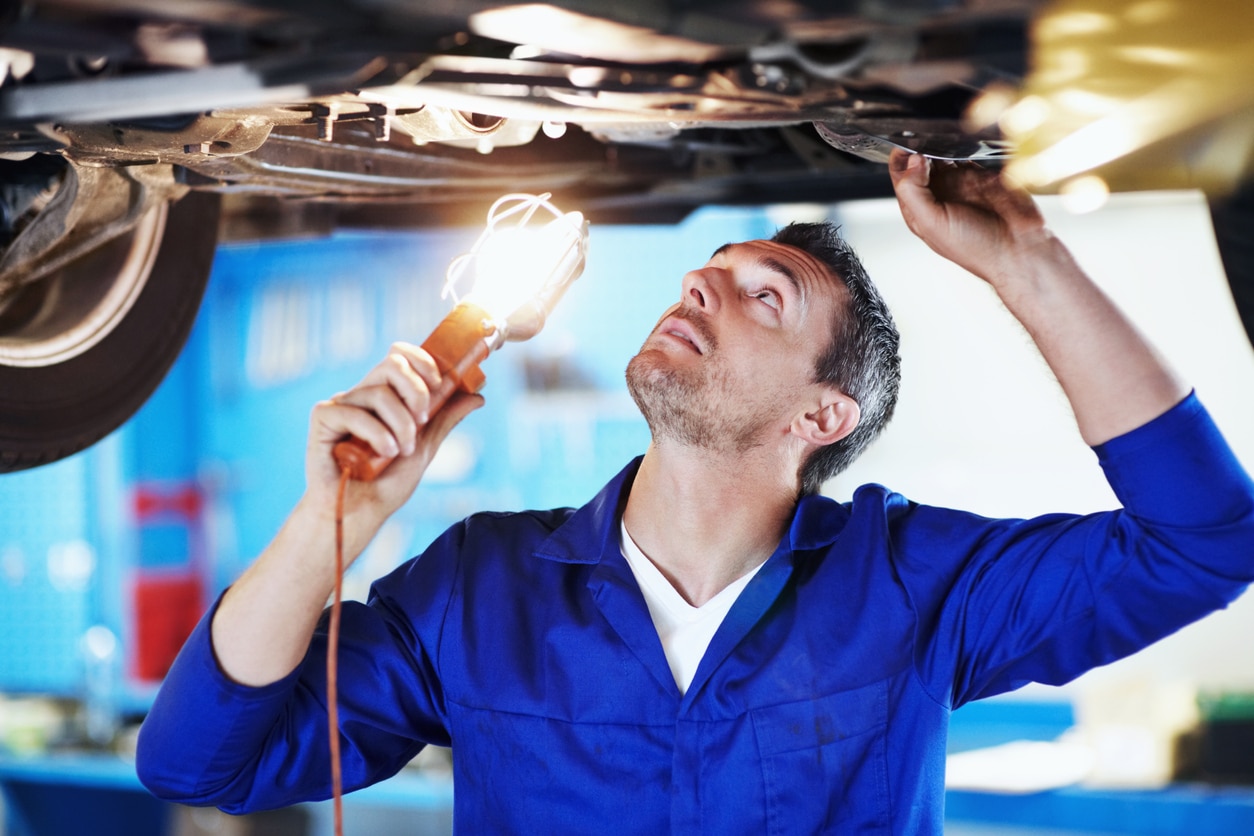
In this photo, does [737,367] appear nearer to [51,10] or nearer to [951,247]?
[951,247]

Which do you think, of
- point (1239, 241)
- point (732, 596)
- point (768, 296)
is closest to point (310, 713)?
point (732, 596)

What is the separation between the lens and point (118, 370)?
62.6 inches

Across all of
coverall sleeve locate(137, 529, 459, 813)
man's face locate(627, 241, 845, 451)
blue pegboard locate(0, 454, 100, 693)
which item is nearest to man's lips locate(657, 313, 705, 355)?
man's face locate(627, 241, 845, 451)

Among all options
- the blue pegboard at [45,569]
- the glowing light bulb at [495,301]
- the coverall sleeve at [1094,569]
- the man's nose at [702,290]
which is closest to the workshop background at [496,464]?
the blue pegboard at [45,569]

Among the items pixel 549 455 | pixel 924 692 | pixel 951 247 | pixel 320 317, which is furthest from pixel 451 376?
pixel 320 317

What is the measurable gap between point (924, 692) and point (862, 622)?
0.37 feet

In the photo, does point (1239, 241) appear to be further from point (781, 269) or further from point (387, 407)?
point (387, 407)

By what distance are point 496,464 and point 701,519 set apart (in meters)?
3.26

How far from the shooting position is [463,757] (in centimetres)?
140

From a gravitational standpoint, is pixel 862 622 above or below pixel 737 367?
below

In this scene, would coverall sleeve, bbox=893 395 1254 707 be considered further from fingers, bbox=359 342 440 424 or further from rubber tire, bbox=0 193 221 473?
rubber tire, bbox=0 193 221 473

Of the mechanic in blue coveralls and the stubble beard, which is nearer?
the mechanic in blue coveralls

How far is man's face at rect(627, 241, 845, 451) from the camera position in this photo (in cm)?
141

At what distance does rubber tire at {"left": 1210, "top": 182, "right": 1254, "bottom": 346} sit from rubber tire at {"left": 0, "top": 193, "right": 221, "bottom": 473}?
137 centimetres
